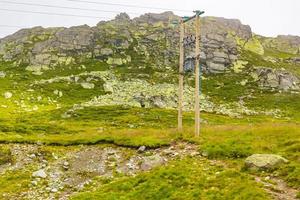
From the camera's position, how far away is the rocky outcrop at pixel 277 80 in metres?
148

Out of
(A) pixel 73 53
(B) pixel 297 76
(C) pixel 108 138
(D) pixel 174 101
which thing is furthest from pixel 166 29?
(C) pixel 108 138

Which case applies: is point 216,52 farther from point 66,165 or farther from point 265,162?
point 265,162

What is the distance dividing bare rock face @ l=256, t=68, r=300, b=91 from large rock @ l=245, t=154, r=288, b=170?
119983 mm

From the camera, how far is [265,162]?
29828 mm

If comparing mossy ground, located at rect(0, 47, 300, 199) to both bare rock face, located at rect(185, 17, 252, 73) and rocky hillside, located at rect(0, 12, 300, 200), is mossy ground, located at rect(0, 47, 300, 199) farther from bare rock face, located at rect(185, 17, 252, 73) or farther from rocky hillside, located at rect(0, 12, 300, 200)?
bare rock face, located at rect(185, 17, 252, 73)

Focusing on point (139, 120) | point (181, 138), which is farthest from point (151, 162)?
point (139, 120)

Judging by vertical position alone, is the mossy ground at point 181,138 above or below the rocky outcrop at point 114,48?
below

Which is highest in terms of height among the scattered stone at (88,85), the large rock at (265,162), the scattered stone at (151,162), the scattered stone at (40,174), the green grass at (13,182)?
the large rock at (265,162)

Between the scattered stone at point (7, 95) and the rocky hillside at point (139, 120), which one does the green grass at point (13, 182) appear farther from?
the scattered stone at point (7, 95)

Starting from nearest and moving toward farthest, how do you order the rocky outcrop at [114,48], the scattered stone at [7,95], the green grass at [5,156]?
the green grass at [5,156], the scattered stone at [7,95], the rocky outcrop at [114,48]

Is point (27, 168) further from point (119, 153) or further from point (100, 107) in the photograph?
point (100, 107)

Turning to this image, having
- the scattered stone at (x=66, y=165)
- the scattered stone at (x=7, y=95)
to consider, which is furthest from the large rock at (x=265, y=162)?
the scattered stone at (x=7, y=95)

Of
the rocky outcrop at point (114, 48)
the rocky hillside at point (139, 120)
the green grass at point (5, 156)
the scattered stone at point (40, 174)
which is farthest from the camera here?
the rocky outcrop at point (114, 48)

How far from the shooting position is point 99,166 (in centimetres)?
3688
